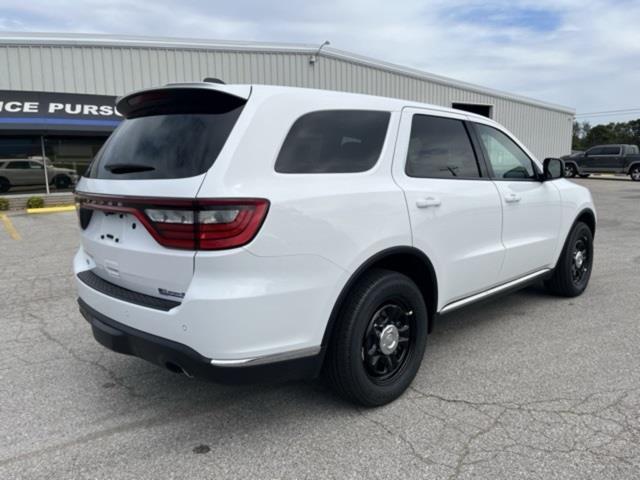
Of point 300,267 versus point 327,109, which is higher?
point 327,109

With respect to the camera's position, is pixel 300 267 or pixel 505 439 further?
pixel 505 439

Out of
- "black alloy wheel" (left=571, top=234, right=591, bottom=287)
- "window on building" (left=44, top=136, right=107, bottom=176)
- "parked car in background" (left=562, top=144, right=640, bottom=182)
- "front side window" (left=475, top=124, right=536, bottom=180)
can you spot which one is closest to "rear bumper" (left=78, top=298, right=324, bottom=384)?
"front side window" (left=475, top=124, right=536, bottom=180)

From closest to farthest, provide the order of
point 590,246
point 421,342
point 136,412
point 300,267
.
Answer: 1. point 300,267
2. point 136,412
3. point 421,342
4. point 590,246

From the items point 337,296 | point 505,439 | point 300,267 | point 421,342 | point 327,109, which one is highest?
point 327,109

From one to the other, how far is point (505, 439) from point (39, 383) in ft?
9.95

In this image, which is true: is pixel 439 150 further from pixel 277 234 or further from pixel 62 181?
pixel 62 181

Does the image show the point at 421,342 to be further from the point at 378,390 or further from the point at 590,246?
the point at 590,246

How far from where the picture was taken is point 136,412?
308 cm

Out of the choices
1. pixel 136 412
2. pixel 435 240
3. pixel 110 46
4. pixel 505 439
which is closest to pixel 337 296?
pixel 435 240

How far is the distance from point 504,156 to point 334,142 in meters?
2.07

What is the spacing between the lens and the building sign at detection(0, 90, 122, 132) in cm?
1520

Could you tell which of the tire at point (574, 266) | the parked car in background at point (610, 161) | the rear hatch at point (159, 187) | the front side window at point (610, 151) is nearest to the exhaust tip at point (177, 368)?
the rear hatch at point (159, 187)

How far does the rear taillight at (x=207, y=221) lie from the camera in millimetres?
2324

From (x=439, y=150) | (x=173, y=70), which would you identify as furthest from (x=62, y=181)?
(x=439, y=150)
